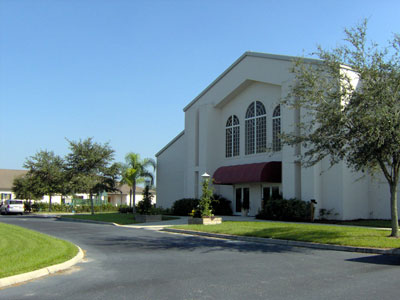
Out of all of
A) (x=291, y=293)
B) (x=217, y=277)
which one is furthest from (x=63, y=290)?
(x=291, y=293)

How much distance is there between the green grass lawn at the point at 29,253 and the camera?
8746 mm

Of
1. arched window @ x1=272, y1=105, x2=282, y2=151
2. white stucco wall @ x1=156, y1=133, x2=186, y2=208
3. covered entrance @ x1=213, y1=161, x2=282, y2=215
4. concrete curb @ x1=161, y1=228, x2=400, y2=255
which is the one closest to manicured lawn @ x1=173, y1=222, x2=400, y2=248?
concrete curb @ x1=161, y1=228, x2=400, y2=255

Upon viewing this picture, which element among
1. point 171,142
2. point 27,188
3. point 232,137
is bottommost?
point 27,188

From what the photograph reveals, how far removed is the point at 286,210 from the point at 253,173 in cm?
382

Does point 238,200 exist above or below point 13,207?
above

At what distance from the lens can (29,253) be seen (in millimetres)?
10758

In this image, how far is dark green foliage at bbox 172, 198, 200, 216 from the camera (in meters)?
30.3

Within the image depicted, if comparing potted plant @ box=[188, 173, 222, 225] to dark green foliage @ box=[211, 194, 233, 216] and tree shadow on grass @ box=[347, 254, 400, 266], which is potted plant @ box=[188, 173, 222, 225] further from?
tree shadow on grass @ box=[347, 254, 400, 266]

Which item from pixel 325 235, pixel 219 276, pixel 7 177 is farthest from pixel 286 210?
pixel 7 177

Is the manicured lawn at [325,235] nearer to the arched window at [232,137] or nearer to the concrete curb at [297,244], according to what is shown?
the concrete curb at [297,244]

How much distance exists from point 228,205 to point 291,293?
77.4ft

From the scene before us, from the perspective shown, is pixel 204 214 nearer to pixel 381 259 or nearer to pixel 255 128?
pixel 255 128

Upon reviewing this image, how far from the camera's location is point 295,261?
1037cm

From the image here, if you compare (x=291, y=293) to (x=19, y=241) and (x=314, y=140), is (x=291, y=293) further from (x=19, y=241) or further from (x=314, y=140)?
(x=19, y=241)
